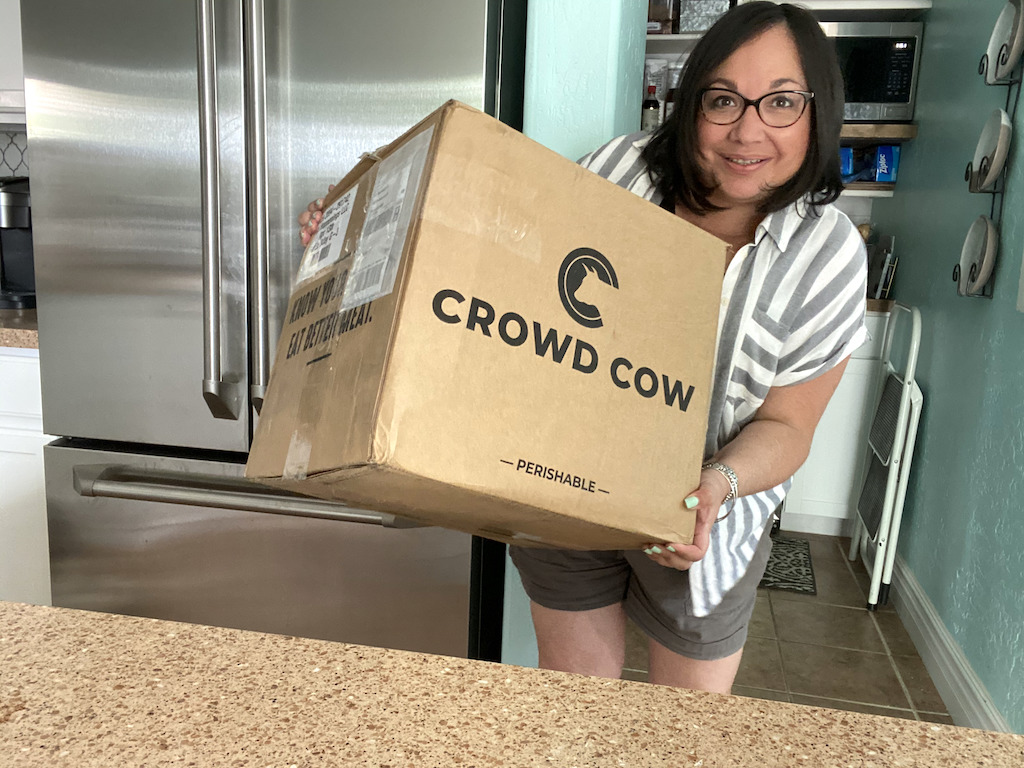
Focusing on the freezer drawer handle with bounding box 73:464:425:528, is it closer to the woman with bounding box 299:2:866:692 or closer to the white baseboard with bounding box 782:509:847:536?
the woman with bounding box 299:2:866:692

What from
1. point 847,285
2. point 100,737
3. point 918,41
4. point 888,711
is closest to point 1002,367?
point 888,711

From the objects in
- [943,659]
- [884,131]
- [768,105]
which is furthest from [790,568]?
[768,105]

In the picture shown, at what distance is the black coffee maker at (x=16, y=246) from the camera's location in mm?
1893

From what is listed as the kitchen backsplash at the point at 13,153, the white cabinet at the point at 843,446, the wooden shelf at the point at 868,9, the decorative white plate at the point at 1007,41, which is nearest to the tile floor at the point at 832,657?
the white cabinet at the point at 843,446

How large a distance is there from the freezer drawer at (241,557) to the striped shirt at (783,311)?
62 centimetres

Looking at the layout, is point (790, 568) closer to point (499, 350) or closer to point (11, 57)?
point (499, 350)

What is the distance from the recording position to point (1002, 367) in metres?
1.89

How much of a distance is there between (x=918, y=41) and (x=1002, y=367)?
1.70 meters

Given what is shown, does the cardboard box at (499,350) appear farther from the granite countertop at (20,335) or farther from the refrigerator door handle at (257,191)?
the granite countertop at (20,335)

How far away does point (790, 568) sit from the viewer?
2.83 m

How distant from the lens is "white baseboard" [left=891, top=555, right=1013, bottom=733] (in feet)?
5.86

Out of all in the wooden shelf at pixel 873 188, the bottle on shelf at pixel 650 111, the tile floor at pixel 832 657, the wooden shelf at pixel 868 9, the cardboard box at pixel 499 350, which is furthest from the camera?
the wooden shelf at pixel 873 188

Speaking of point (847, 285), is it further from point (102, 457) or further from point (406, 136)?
point (102, 457)

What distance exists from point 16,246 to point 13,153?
66 centimetres
